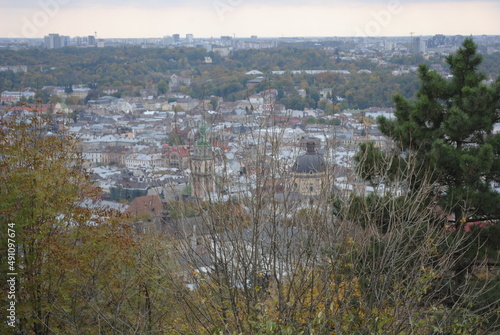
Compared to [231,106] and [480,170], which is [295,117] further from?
[480,170]

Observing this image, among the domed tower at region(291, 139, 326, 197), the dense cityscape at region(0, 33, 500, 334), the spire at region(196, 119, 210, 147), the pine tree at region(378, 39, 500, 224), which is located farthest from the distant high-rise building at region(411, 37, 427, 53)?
the spire at region(196, 119, 210, 147)

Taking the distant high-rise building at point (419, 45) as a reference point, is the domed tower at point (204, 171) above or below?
below

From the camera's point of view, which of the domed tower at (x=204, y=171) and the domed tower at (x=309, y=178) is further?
the domed tower at (x=309, y=178)

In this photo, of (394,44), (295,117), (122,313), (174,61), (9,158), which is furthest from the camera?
(394,44)

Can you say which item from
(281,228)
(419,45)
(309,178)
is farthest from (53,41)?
(281,228)

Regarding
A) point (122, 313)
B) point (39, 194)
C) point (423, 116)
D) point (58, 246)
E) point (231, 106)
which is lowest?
point (231, 106)

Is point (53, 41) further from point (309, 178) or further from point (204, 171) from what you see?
point (204, 171)

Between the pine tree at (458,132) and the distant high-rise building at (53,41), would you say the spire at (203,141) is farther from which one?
the distant high-rise building at (53,41)

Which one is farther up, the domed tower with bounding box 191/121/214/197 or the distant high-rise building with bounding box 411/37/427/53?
the distant high-rise building with bounding box 411/37/427/53

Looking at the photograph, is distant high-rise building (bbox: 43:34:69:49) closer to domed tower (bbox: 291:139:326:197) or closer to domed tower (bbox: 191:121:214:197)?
domed tower (bbox: 291:139:326:197)

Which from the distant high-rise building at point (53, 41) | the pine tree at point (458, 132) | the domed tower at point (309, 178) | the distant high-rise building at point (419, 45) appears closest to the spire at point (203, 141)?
the domed tower at point (309, 178)

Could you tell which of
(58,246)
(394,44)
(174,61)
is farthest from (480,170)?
(394,44)
